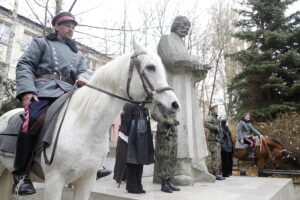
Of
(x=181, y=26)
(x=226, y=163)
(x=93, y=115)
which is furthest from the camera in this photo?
(x=226, y=163)

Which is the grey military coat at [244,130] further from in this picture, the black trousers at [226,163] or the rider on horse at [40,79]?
the rider on horse at [40,79]

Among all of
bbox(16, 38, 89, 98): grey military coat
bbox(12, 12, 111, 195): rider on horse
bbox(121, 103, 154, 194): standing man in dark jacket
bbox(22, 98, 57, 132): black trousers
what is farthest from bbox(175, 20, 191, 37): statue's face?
bbox(22, 98, 57, 132): black trousers

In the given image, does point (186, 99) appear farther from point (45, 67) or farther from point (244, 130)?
point (244, 130)

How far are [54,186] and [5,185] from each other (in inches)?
61.4

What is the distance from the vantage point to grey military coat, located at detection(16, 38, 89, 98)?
8.98ft

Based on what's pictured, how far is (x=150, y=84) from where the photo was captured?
242 cm

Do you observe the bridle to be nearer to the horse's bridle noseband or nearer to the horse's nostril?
the horse's bridle noseband

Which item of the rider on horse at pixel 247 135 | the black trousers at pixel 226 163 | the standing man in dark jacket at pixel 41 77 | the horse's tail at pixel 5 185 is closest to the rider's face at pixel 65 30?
the standing man in dark jacket at pixel 41 77

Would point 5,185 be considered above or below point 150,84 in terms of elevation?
below

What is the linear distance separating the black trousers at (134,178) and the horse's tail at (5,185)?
1.78 m

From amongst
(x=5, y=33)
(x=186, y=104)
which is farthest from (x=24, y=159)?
(x=5, y=33)

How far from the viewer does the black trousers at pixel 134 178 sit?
442 cm

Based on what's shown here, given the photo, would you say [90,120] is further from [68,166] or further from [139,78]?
[139,78]

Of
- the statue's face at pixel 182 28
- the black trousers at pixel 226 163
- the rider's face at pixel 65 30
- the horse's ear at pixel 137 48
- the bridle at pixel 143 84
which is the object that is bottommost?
the black trousers at pixel 226 163
